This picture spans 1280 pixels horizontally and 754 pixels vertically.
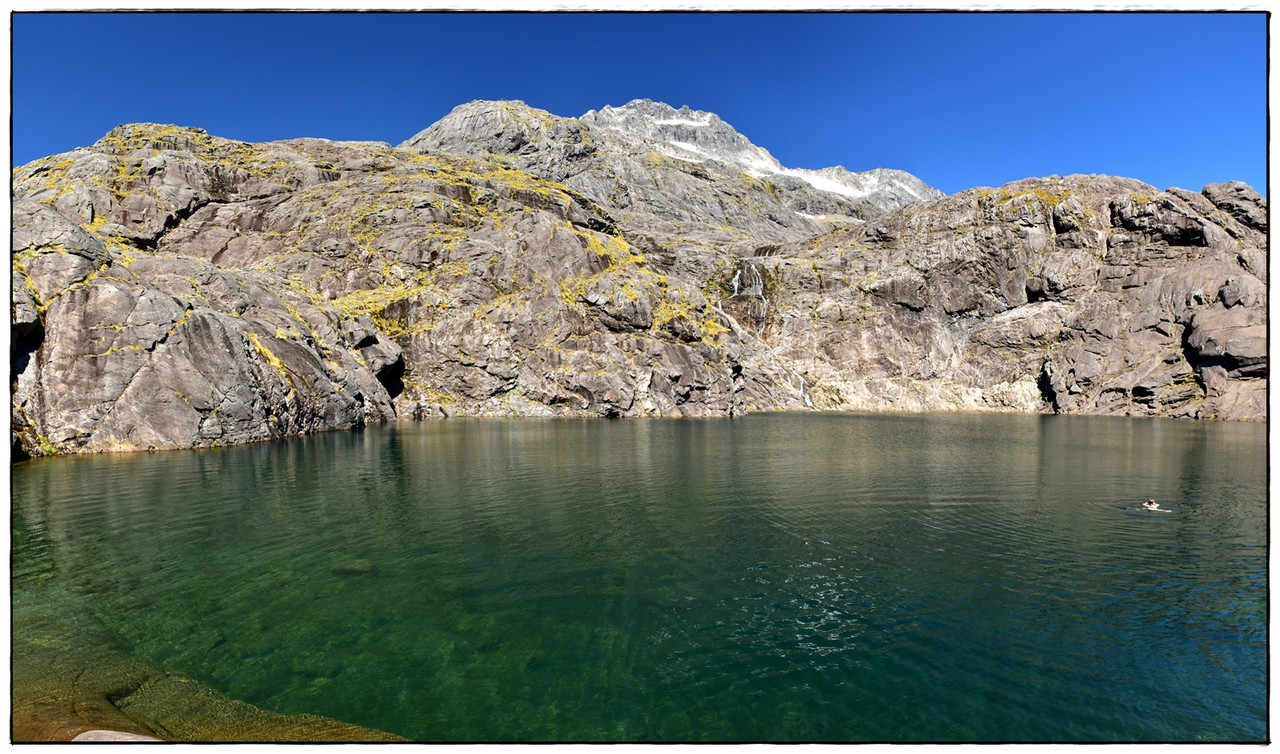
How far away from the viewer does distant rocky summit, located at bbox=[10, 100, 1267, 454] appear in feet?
213

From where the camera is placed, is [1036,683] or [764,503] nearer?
[1036,683]

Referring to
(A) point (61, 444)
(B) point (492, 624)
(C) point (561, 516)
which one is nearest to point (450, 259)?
(A) point (61, 444)

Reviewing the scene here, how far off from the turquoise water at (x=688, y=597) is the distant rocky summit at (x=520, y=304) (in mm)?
22792

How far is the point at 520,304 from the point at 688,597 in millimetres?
114075

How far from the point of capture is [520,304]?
426 feet

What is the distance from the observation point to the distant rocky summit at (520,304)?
213ft

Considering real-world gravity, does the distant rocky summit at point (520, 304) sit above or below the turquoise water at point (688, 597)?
above

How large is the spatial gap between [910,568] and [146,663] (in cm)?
2601

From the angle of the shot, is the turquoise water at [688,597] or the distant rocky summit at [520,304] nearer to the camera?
the turquoise water at [688,597]

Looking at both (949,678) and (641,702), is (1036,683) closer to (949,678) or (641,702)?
(949,678)

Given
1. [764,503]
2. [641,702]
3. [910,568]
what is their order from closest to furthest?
1. [641,702]
2. [910,568]
3. [764,503]

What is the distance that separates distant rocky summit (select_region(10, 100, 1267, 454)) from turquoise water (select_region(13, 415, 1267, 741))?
897 inches

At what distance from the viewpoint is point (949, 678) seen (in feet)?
51.6

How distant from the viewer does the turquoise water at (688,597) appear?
14531mm
